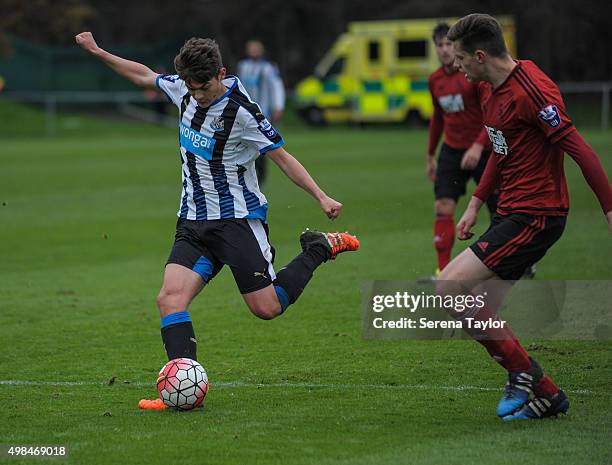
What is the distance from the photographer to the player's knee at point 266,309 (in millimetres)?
6293

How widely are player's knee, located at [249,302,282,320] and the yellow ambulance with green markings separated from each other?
2954 centimetres

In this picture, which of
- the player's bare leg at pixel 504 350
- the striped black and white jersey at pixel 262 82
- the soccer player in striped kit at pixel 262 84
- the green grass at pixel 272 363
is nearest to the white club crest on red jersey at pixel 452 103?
the green grass at pixel 272 363

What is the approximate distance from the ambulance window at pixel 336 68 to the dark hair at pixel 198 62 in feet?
103

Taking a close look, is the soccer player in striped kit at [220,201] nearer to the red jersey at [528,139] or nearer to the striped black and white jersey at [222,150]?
the striped black and white jersey at [222,150]

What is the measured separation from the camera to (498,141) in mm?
5773

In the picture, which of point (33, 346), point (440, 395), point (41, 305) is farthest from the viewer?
point (41, 305)

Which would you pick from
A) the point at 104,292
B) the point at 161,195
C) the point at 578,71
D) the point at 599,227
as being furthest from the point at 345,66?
the point at 104,292

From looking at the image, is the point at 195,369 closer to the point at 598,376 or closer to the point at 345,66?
the point at 598,376

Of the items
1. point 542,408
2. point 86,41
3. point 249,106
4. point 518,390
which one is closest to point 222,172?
point 249,106

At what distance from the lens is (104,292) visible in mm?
10039

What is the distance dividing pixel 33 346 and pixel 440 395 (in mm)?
3060

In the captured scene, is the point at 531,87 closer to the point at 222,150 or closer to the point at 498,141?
the point at 498,141

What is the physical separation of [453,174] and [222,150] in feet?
13.6

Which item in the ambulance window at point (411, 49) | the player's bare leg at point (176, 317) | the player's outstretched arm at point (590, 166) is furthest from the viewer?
the ambulance window at point (411, 49)
